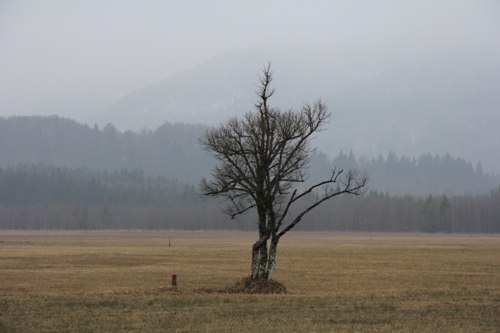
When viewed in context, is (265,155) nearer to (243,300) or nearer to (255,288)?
(255,288)

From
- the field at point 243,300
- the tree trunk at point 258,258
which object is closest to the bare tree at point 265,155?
the tree trunk at point 258,258

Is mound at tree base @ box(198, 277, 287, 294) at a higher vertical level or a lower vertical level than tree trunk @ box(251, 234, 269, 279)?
lower

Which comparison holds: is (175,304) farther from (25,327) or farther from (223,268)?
(223,268)

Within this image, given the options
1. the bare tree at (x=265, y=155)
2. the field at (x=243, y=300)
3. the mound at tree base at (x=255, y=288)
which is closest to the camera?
the field at (x=243, y=300)

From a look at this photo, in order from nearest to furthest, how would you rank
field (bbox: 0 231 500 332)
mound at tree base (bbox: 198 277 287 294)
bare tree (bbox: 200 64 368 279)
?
field (bbox: 0 231 500 332)
mound at tree base (bbox: 198 277 287 294)
bare tree (bbox: 200 64 368 279)

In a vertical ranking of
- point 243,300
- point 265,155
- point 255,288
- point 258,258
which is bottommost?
point 243,300

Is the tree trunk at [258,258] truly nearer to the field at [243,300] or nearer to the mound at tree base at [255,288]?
the mound at tree base at [255,288]

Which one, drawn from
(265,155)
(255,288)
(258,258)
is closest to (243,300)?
(255,288)

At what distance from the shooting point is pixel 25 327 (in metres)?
23.7

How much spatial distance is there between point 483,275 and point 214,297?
77.6ft

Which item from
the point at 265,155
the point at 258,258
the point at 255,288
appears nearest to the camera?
the point at 255,288

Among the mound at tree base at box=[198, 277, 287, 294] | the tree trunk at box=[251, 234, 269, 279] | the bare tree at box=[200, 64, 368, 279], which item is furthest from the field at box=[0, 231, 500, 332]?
the bare tree at box=[200, 64, 368, 279]

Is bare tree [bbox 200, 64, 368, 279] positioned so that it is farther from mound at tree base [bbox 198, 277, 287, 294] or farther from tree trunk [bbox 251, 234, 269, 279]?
mound at tree base [bbox 198, 277, 287, 294]

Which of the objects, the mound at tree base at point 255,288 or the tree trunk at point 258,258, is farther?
the tree trunk at point 258,258
